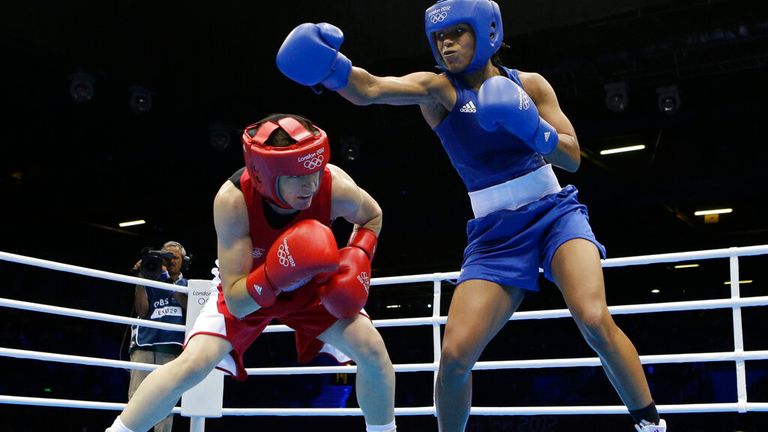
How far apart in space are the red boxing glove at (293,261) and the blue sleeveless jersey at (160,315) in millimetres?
2623

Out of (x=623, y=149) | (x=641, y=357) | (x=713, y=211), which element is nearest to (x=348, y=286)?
(x=641, y=357)

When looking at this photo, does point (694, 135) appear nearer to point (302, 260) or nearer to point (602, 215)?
point (602, 215)

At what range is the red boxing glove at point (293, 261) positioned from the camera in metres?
2.24

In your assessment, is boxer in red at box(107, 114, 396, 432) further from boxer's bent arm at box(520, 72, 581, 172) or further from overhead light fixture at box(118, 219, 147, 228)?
overhead light fixture at box(118, 219, 147, 228)

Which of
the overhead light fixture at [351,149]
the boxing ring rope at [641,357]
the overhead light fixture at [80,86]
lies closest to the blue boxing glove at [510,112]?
the boxing ring rope at [641,357]

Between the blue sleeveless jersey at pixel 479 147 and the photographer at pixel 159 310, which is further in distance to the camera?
the photographer at pixel 159 310

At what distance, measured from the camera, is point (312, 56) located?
2064 millimetres

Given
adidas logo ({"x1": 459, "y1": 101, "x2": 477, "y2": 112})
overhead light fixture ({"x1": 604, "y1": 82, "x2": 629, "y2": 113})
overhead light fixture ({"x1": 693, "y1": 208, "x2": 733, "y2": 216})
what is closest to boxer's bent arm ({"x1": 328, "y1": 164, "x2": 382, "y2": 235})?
adidas logo ({"x1": 459, "y1": 101, "x2": 477, "y2": 112})

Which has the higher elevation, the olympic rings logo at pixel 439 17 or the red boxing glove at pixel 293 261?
the olympic rings logo at pixel 439 17

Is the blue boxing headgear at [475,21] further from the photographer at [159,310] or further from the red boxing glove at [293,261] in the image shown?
the photographer at [159,310]

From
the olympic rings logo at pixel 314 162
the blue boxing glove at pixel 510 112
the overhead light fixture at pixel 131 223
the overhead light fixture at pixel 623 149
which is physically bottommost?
the olympic rings logo at pixel 314 162

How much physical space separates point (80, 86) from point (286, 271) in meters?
6.43

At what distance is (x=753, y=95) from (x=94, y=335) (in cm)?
988

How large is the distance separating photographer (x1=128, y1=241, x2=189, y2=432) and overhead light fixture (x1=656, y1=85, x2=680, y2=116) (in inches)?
208
